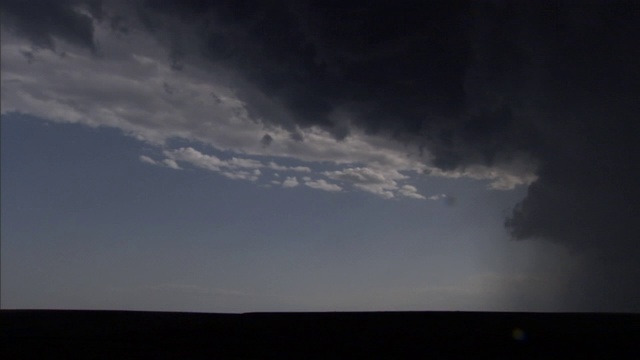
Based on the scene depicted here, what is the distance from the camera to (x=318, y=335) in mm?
25406

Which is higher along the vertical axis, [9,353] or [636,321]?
[636,321]

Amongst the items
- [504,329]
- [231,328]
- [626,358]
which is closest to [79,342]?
[231,328]

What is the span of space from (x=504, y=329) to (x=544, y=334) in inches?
56.6

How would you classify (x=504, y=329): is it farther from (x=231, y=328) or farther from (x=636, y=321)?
(x=231, y=328)

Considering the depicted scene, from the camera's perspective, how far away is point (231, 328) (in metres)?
27.2

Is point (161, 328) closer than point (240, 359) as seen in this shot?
No

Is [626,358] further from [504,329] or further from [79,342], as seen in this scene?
[79,342]

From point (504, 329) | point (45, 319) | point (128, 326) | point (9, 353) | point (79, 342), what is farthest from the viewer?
point (45, 319)

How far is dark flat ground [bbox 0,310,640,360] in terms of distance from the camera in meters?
22.4

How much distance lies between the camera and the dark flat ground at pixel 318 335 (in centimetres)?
2236

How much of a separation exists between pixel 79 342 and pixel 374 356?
9705 millimetres

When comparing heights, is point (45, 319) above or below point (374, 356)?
above

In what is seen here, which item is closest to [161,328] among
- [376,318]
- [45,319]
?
[45,319]

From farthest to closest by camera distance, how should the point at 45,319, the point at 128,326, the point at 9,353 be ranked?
1. the point at 45,319
2. the point at 128,326
3. the point at 9,353
